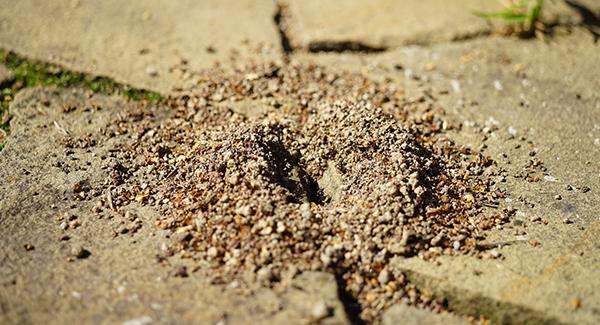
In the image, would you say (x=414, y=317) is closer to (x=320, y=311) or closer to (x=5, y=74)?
(x=320, y=311)

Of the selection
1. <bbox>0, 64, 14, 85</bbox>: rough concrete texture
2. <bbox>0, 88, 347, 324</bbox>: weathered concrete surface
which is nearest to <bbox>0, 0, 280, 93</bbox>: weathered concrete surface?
<bbox>0, 64, 14, 85</bbox>: rough concrete texture

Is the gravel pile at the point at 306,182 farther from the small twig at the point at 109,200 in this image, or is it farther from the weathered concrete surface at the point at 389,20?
the weathered concrete surface at the point at 389,20

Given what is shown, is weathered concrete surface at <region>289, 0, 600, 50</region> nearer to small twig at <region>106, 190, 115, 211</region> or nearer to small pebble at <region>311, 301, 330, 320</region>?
small twig at <region>106, 190, 115, 211</region>

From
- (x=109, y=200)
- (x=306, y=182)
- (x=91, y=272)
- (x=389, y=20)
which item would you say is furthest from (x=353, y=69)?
(x=91, y=272)

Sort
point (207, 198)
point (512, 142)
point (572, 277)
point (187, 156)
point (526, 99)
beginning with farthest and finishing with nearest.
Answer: point (526, 99) < point (512, 142) < point (187, 156) < point (207, 198) < point (572, 277)

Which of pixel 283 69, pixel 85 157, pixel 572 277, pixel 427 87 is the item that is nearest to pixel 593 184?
pixel 572 277

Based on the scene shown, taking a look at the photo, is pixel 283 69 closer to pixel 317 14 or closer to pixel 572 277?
pixel 317 14
